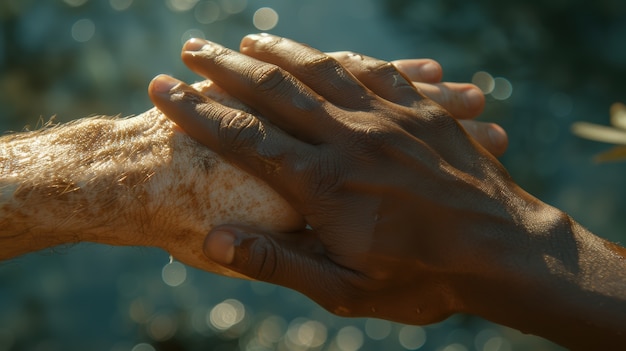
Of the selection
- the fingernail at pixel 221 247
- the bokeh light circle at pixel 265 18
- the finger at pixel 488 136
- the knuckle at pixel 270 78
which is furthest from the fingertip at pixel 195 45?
the bokeh light circle at pixel 265 18

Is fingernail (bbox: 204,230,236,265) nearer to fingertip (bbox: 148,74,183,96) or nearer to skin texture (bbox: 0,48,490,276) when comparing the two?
skin texture (bbox: 0,48,490,276)

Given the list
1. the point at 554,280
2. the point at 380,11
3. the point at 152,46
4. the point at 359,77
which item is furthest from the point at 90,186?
the point at 380,11

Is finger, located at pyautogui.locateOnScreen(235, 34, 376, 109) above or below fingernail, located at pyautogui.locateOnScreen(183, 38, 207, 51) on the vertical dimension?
above

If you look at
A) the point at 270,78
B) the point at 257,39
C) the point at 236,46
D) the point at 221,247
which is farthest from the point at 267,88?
the point at 236,46

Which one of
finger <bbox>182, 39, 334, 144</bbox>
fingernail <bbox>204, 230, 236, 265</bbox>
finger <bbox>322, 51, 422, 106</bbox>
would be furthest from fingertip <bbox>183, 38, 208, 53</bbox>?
fingernail <bbox>204, 230, 236, 265</bbox>

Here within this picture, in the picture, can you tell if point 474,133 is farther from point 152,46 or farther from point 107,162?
point 152,46

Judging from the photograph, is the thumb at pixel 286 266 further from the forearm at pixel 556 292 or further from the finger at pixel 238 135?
the forearm at pixel 556 292

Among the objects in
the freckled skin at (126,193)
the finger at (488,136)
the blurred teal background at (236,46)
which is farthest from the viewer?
the blurred teal background at (236,46)
